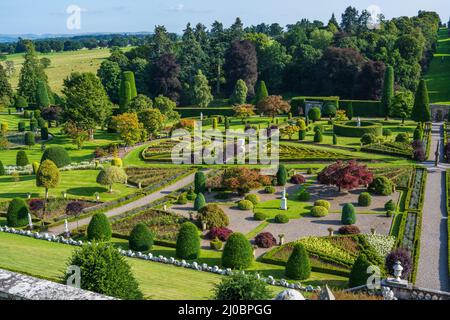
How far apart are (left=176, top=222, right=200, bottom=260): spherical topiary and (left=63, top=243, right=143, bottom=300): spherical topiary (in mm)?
11020

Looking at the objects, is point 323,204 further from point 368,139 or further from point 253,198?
point 368,139

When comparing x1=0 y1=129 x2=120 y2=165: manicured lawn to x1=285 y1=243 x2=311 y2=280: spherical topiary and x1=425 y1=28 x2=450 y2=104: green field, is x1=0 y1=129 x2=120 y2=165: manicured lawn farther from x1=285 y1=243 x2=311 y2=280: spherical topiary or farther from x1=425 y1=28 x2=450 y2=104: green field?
x1=425 y1=28 x2=450 y2=104: green field

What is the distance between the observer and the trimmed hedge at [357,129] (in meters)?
63.2

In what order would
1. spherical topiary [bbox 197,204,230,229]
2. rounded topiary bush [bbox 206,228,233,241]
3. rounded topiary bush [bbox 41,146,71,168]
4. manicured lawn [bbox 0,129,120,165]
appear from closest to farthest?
rounded topiary bush [bbox 206,228,233,241], spherical topiary [bbox 197,204,230,229], rounded topiary bush [bbox 41,146,71,168], manicured lawn [bbox 0,129,120,165]

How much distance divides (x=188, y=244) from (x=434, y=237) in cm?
1614

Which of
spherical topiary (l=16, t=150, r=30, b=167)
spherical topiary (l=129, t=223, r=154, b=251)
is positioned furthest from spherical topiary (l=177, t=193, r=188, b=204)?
spherical topiary (l=16, t=150, r=30, b=167)

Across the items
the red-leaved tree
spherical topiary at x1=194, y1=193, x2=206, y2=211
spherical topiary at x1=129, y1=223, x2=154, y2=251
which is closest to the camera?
spherical topiary at x1=129, y1=223, x2=154, y2=251

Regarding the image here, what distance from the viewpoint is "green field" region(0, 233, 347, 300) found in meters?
22.1

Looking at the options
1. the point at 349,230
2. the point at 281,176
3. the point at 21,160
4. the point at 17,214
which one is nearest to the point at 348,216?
the point at 349,230

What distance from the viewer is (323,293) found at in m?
14.2

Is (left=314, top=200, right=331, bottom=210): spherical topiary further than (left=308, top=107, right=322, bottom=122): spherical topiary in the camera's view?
No
